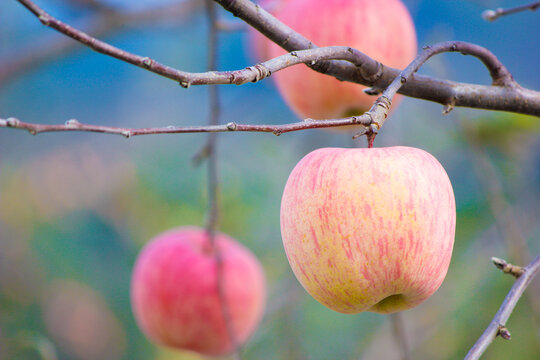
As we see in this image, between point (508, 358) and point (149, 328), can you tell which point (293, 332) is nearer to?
point (149, 328)

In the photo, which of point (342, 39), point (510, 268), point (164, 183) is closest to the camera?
point (510, 268)

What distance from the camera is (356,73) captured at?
466 mm

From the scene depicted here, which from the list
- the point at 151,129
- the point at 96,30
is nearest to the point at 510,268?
the point at 151,129

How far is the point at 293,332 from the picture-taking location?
36.6 inches

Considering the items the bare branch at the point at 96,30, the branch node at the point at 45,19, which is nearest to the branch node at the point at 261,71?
the branch node at the point at 45,19

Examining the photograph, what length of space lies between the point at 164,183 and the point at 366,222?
1698mm

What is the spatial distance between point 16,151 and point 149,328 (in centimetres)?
154

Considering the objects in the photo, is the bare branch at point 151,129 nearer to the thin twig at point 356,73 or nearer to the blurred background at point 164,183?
the thin twig at point 356,73

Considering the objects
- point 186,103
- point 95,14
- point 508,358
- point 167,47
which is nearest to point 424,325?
point 508,358

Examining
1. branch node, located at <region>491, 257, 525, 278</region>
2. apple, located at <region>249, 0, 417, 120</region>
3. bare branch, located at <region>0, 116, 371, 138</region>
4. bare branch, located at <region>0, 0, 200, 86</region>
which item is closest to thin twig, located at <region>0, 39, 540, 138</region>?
bare branch, located at <region>0, 116, 371, 138</region>

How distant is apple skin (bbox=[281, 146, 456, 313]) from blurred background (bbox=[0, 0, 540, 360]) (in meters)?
0.72

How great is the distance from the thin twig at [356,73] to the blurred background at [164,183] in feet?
2.04

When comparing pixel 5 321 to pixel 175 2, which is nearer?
pixel 175 2

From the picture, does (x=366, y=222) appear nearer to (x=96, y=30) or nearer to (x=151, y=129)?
(x=151, y=129)
